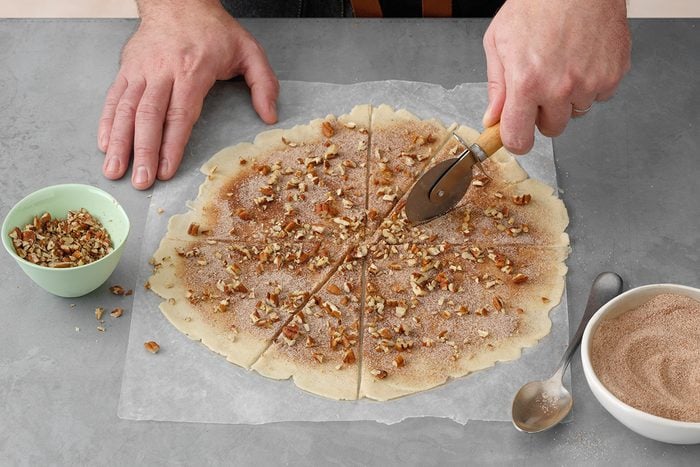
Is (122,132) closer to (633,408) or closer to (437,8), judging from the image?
(437,8)

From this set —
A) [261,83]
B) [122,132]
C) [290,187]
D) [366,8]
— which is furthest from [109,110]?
[366,8]

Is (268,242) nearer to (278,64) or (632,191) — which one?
(278,64)

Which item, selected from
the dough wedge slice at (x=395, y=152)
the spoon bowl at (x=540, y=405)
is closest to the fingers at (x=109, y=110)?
the dough wedge slice at (x=395, y=152)

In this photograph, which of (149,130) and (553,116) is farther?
(149,130)

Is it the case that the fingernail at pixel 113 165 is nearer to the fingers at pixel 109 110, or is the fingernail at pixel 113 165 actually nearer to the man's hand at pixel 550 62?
the fingers at pixel 109 110

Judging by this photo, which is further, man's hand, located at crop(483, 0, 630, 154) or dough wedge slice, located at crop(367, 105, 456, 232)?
dough wedge slice, located at crop(367, 105, 456, 232)

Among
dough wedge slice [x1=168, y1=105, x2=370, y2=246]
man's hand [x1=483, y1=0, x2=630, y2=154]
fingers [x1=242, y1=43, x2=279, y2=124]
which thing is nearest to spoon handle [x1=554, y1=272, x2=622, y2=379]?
man's hand [x1=483, y1=0, x2=630, y2=154]

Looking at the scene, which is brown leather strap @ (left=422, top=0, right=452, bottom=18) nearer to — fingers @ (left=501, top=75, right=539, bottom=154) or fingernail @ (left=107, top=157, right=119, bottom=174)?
fingers @ (left=501, top=75, right=539, bottom=154)
